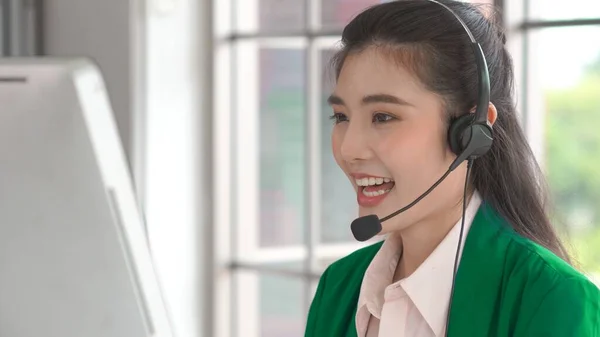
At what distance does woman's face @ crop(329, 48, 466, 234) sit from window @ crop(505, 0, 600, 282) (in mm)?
748

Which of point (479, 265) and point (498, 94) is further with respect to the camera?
point (498, 94)

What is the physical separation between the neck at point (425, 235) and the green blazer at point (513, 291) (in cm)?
3

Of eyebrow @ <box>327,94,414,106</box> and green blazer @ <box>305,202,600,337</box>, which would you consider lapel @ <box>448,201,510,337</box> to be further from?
eyebrow @ <box>327,94,414,106</box>

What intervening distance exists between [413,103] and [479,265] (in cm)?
22

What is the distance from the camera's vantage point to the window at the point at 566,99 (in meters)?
1.95

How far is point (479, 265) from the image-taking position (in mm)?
1197

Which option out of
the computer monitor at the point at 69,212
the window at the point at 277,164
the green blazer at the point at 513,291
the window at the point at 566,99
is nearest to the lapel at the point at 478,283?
the green blazer at the point at 513,291

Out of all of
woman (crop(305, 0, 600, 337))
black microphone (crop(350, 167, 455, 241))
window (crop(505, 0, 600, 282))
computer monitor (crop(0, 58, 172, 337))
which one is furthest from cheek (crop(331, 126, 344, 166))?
window (crop(505, 0, 600, 282))

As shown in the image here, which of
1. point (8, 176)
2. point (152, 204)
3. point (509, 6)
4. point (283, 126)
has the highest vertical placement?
point (509, 6)

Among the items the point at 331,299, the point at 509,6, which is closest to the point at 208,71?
the point at 509,6

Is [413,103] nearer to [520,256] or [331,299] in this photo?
[520,256]

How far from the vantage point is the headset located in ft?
3.88

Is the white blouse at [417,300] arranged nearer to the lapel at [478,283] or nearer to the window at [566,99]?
the lapel at [478,283]

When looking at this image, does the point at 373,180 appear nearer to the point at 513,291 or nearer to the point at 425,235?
the point at 425,235
